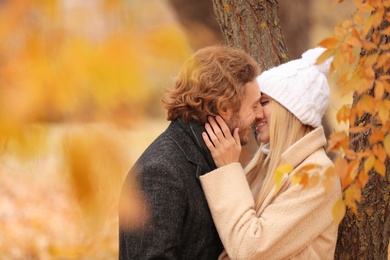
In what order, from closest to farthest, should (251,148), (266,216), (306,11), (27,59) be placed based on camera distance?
(27,59), (266,216), (251,148), (306,11)

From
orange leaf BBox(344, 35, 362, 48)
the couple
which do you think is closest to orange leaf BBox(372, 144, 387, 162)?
orange leaf BBox(344, 35, 362, 48)

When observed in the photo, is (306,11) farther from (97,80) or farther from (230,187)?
(97,80)

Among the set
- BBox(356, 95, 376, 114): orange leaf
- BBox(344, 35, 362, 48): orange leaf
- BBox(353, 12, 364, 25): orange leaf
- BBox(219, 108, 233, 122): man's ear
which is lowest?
BBox(219, 108, 233, 122): man's ear

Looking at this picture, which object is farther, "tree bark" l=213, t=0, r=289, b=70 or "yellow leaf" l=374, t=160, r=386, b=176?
"tree bark" l=213, t=0, r=289, b=70

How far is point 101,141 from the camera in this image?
1.62m

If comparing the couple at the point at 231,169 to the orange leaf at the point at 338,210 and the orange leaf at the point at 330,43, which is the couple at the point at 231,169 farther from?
the orange leaf at the point at 330,43

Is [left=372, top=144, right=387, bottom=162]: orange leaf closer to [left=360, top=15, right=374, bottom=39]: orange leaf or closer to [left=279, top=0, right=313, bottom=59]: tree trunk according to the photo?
[left=360, top=15, right=374, bottom=39]: orange leaf

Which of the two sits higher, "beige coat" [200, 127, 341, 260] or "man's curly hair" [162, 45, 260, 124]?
"man's curly hair" [162, 45, 260, 124]

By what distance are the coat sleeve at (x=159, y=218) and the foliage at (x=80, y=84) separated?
22.4 inches

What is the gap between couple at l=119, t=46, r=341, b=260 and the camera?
94.3 inches

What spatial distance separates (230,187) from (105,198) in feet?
2.54

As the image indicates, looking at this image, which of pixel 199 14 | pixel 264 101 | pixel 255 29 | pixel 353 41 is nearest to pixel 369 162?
pixel 353 41

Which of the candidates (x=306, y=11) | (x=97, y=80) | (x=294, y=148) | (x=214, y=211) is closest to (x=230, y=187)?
(x=214, y=211)

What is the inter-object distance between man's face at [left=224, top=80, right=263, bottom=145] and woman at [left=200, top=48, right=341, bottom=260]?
0.11 ft
